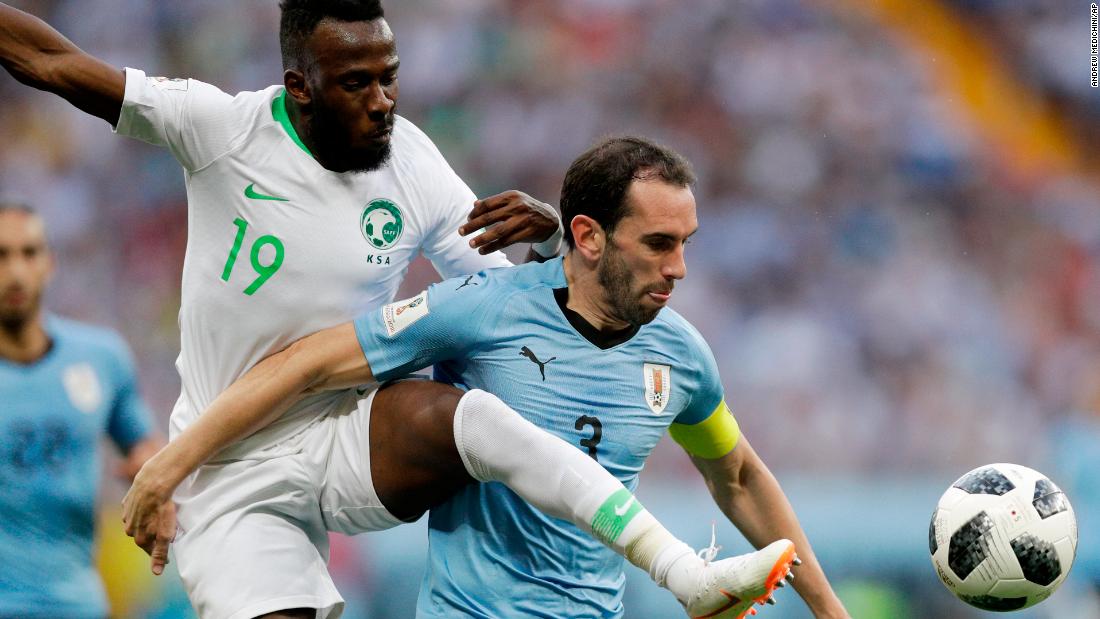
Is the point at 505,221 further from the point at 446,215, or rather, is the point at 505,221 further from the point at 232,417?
the point at 232,417

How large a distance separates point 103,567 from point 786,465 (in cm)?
367

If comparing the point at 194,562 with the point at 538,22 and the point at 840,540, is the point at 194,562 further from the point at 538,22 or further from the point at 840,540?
the point at 538,22

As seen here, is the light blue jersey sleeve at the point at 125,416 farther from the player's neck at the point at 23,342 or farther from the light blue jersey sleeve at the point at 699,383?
the light blue jersey sleeve at the point at 699,383

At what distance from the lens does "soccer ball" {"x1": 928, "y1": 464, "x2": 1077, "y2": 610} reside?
3.35 metres

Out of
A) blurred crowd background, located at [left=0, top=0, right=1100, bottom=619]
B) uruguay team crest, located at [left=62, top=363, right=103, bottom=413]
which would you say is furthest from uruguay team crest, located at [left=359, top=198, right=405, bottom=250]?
blurred crowd background, located at [left=0, top=0, right=1100, bottom=619]

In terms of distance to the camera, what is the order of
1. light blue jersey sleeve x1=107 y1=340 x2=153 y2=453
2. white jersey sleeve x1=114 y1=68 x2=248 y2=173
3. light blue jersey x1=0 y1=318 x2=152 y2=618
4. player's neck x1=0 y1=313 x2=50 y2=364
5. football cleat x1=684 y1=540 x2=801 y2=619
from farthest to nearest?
light blue jersey sleeve x1=107 y1=340 x2=153 y2=453 < player's neck x1=0 y1=313 x2=50 y2=364 < light blue jersey x1=0 y1=318 x2=152 y2=618 < white jersey sleeve x1=114 y1=68 x2=248 y2=173 < football cleat x1=684 y1=540 x2=801 y2=619

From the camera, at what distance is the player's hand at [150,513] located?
309 cm

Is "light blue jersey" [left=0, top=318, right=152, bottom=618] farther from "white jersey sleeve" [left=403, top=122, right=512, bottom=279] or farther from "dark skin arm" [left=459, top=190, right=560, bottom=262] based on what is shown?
"dark skin arm" [left=459, top=190, right=560, bottom=262]

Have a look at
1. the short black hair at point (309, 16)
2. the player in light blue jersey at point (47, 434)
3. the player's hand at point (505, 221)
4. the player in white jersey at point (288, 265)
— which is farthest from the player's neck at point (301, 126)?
the player in light blue jersey at point (47, 434)

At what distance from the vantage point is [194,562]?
10.7 ft

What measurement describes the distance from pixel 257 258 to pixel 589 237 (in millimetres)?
851

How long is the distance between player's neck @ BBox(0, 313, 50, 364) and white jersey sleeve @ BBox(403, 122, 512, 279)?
177cm

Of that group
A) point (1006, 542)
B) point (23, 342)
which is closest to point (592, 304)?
point (1006, 542)

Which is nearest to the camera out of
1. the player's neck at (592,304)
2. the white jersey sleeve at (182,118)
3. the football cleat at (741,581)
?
the football cleat at (741,581)
